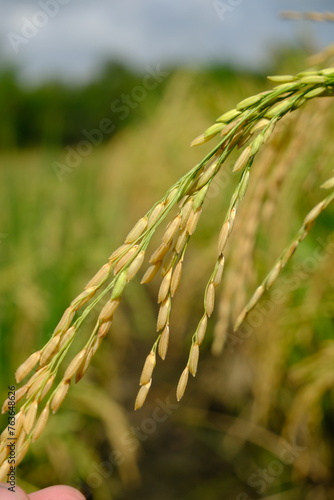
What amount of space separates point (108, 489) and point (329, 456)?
756 millimetres

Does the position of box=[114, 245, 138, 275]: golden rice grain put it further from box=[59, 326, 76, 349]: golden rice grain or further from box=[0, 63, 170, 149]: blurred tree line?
box=[0, 63, 170, 149]: blurred tree line

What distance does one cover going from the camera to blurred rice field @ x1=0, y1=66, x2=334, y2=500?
1.64 meters

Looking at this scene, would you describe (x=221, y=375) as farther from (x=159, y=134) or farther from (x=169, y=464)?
(x=159, y=134)

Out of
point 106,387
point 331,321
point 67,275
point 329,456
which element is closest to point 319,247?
point 331,321

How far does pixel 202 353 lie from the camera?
10.0ft

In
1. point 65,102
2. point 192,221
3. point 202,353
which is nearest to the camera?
point 192,221

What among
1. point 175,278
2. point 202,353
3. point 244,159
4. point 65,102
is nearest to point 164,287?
point 175,278

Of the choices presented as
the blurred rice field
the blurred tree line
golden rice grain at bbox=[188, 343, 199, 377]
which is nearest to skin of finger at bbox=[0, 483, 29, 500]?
golden rice grain at bbox=[188, 343, 199, 377]

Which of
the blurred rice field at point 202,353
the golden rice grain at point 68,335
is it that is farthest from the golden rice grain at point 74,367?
the blurred rice field at point 202,353

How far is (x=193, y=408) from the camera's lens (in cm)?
264

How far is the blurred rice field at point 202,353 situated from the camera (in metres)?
1.64

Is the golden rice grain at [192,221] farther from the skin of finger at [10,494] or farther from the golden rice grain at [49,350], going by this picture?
the skin of finger at [10,494]

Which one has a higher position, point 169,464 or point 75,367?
point 75,367

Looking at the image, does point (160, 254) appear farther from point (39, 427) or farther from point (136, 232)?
point (39, 427)
